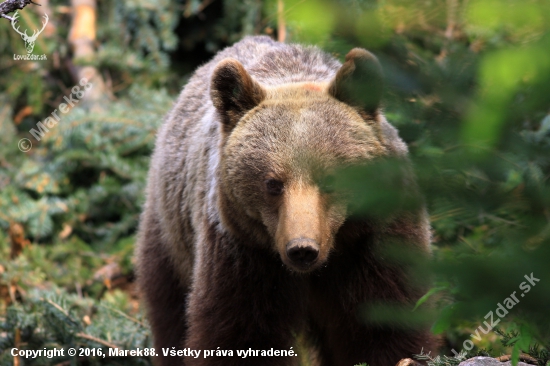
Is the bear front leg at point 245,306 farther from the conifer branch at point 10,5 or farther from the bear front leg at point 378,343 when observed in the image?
the conifer branch at point 10,5

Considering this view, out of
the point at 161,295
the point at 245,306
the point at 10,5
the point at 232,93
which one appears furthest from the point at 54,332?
the point at 10,5

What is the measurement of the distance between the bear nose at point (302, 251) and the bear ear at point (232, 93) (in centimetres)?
112

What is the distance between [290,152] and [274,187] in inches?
8.4

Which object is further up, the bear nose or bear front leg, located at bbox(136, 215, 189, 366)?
the bear nose

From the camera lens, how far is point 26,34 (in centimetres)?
773

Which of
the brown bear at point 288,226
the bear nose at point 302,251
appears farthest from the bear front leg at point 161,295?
the bear nose at point 302,251

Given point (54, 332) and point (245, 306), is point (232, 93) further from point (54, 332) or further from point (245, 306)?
point (54, 332)

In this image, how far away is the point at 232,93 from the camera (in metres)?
4.00

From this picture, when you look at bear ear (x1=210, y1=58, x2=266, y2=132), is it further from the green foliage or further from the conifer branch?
the green foliage

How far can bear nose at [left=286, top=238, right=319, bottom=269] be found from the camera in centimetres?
314

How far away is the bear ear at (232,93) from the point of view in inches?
153

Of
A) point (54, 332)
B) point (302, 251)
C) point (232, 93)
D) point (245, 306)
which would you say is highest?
point (232, 93)

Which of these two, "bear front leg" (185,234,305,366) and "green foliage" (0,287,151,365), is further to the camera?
"green foliage" (0,287,151,365)

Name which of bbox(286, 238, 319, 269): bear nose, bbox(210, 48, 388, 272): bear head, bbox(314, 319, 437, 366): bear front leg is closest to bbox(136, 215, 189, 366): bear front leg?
bbox(314, 319, 437, 366): bear front leg
